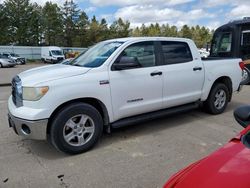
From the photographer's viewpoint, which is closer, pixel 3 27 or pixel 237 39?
pixel 237 39

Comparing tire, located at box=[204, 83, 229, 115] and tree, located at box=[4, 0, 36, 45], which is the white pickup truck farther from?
tree, located at box=[4, 0, 36, 45]

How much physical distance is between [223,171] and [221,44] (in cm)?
1117

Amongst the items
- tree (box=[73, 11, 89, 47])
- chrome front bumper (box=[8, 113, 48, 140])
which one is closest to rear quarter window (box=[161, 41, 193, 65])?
chrome front bumper (box=[8, 113, 48, 140])

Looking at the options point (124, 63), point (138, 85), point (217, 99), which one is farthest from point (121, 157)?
point (217, 99)

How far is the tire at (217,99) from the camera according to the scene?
5.84 meters

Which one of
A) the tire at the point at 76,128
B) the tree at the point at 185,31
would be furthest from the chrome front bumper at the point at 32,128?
the tree at the point at 185,31

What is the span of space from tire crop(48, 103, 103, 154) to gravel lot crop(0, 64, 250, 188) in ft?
0.56

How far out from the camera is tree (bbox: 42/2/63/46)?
6169cm

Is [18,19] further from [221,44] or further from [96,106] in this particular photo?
[96,106]

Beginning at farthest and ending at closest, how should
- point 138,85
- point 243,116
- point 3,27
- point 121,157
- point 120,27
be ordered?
Answer: 1. point 120,27
2. point 3,27
3. point 138,85
4. point 121,157
5. point 243,116

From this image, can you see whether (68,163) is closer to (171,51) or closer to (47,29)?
(171,51)

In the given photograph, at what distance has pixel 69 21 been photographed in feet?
210

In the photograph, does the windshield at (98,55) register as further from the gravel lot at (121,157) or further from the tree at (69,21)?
the tree at (69,21)

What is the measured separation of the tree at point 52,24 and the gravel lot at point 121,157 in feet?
200
